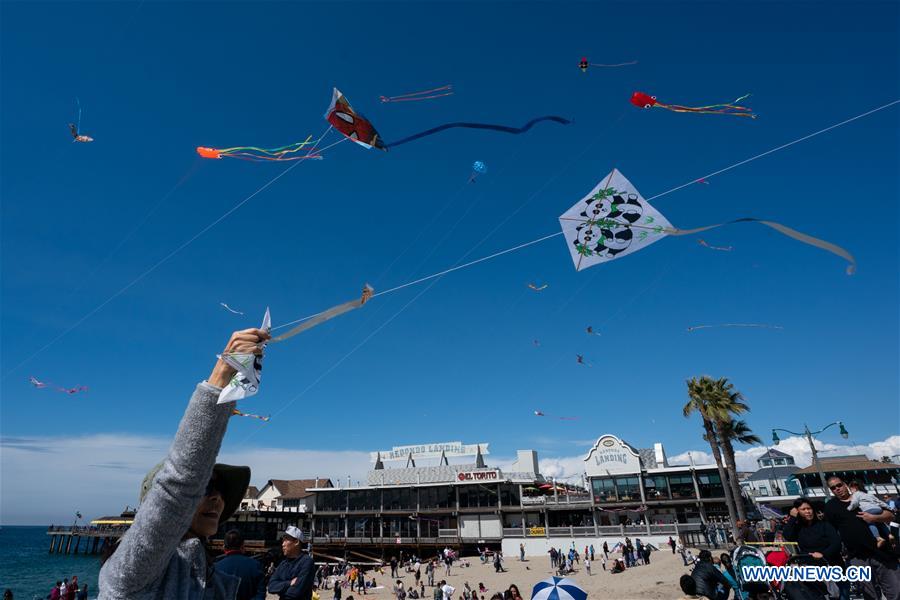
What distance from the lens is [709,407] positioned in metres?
35.3

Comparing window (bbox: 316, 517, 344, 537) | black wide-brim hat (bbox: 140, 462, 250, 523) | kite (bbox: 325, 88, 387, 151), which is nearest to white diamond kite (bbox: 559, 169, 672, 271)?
kite (bbox: 325, 88, 387, 151)

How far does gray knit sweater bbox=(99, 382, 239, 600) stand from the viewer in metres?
1.47

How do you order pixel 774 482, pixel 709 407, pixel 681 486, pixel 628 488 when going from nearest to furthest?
pixel 709 407 < pixel 681 486 < pixel 628 488 < pixel 774 482

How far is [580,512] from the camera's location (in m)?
45.1

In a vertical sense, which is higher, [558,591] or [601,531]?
[558,591]

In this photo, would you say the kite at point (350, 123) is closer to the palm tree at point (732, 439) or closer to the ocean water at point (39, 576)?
the palm tree at point (732, 439)

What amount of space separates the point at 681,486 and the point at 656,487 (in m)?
2.08

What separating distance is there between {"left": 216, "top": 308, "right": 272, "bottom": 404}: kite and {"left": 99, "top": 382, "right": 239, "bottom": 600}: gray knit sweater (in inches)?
1.6

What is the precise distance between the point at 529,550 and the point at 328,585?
1763 centimetres

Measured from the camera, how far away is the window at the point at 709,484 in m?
40.2

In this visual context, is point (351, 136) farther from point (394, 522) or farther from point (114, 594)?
point (394, 522)

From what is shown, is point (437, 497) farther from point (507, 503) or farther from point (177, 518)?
point (177, 518)

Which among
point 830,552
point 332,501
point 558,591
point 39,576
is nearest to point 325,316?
point 558,591

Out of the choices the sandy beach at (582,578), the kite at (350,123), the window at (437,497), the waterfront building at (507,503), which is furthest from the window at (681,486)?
the kite at (350,123)
